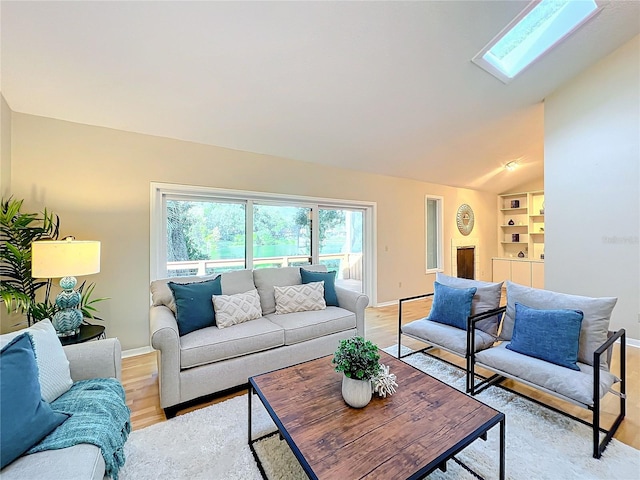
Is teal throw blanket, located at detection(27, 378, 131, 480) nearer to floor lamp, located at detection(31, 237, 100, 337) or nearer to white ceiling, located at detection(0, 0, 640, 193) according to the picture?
floor lamp, located at detection(31, 237, 100, 337)

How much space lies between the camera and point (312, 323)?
2.60 metres

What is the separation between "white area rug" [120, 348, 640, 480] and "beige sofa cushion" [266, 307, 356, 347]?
66 centimetres

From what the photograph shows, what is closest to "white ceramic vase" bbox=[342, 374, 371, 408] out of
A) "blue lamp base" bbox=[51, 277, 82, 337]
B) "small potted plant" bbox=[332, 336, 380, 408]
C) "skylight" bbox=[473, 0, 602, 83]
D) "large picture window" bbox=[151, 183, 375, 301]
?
"small potted plant" bbox=[332, 336, 380, 408]

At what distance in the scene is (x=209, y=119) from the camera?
2975mm

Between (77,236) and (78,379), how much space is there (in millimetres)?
1771

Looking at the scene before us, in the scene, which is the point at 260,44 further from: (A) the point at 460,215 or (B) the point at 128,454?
(A) the point at 460,215

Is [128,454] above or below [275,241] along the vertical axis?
below

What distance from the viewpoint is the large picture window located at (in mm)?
3291

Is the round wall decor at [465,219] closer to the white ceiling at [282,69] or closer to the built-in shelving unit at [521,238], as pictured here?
the built-in shelving unit at [521,238]

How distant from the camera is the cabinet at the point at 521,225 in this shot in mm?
6453

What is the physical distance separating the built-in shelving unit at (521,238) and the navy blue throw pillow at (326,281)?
17.5 feet

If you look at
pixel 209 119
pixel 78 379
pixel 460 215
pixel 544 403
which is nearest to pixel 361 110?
pixel 209 119

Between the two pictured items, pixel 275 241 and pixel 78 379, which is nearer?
pixel 78 379

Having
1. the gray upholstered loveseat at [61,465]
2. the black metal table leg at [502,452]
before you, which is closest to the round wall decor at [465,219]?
the black metal table leg at [502,452]
